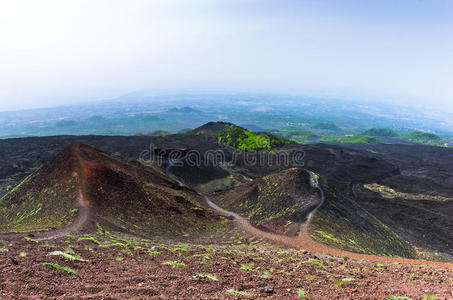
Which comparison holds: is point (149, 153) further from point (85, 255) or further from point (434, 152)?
point (434, 152)

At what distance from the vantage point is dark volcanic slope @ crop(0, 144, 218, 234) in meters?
20.3

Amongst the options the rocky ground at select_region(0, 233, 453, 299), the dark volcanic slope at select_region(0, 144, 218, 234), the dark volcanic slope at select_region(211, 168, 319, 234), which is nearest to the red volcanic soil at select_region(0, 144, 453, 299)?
the rocky ground at select_region(0, 233, 453, 299)

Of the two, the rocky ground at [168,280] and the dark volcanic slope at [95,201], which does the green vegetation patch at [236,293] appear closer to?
the rocky ground at [168,280]

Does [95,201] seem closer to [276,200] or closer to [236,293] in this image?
[236,293]

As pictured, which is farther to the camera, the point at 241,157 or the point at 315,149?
the point at 315,149

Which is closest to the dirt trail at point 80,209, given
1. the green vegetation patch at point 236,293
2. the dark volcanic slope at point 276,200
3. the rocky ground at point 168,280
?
the rocky ground at point 168,280

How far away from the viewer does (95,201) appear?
21.7 meters

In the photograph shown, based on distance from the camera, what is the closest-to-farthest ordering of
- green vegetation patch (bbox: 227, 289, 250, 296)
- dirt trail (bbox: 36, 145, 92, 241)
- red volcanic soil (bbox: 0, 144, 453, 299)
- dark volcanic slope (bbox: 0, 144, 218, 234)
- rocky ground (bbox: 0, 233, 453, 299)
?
rocky ground (bbox: 0, 233, 453, 299) < red volcanic soil (bbox: 0, 144, 453, 299) < green vegetation patch (bbox: 227, 289, 250, 296) < dirt trail (bbox: 36, 145, 92, 241) < dark volcanic slope (bbox: 0, 144, 218, 234)

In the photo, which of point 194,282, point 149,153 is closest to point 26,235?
point 194,282

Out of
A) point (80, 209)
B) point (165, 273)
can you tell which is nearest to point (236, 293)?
point (165, 273)

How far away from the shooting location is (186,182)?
4681 cm

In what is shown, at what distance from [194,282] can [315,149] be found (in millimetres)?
78130

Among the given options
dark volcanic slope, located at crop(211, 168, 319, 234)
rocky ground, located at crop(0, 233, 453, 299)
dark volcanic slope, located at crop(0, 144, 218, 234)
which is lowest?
dark volcanic slope, located at crop(211, 168, 319, 234)

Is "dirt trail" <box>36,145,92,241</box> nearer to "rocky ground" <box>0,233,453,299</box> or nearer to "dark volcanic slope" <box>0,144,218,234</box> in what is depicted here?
"dark volcanic slope" <box>0,144,218,234</box>
